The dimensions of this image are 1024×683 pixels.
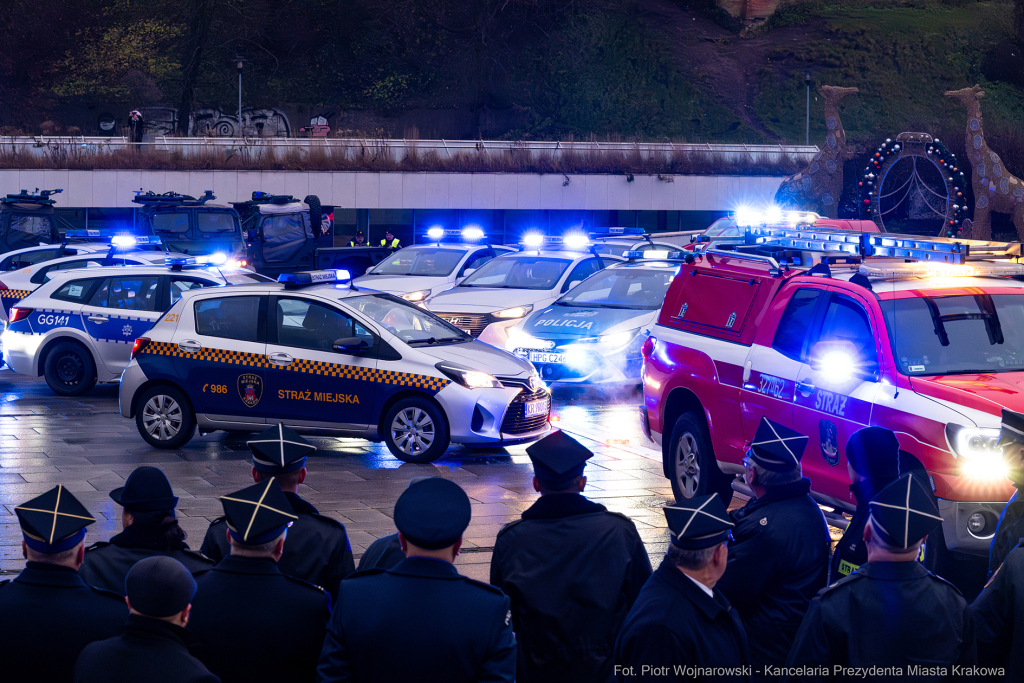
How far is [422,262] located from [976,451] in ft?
49.9

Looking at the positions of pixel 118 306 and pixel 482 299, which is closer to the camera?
pixel 118 306

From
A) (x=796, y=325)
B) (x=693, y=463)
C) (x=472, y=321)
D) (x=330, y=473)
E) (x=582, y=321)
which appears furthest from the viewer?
(x=472, y=321)

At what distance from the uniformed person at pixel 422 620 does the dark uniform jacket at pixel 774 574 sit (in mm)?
1358

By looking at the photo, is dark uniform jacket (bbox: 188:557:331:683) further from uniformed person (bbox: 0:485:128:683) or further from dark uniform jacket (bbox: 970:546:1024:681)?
dark uniform jacket (bbox: 970:546:1024:681)

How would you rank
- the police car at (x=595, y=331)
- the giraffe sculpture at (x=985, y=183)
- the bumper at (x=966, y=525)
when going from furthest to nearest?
1. the giraffe sculpture at (x=985, y=183)
2. the police car at (x=595, y=331)
3. the bumper at (x=966, y=525)

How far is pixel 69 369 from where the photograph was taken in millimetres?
15078

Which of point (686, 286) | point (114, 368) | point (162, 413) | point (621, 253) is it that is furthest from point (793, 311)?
point (621, 253)

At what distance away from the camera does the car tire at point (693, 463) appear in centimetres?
877

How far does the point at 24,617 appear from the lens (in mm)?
3848

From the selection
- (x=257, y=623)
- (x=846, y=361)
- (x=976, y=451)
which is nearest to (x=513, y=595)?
(x=257, y=623)

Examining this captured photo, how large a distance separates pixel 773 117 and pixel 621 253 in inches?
2089

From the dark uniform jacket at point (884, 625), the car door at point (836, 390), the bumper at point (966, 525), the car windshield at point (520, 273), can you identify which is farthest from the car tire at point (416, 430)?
the dark uniform jacket at point (884, 625)

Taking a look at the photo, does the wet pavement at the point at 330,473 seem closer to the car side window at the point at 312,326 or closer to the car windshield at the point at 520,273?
the car side window at the point at 312,326

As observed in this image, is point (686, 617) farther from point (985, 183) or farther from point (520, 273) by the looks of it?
point (985, 183)
